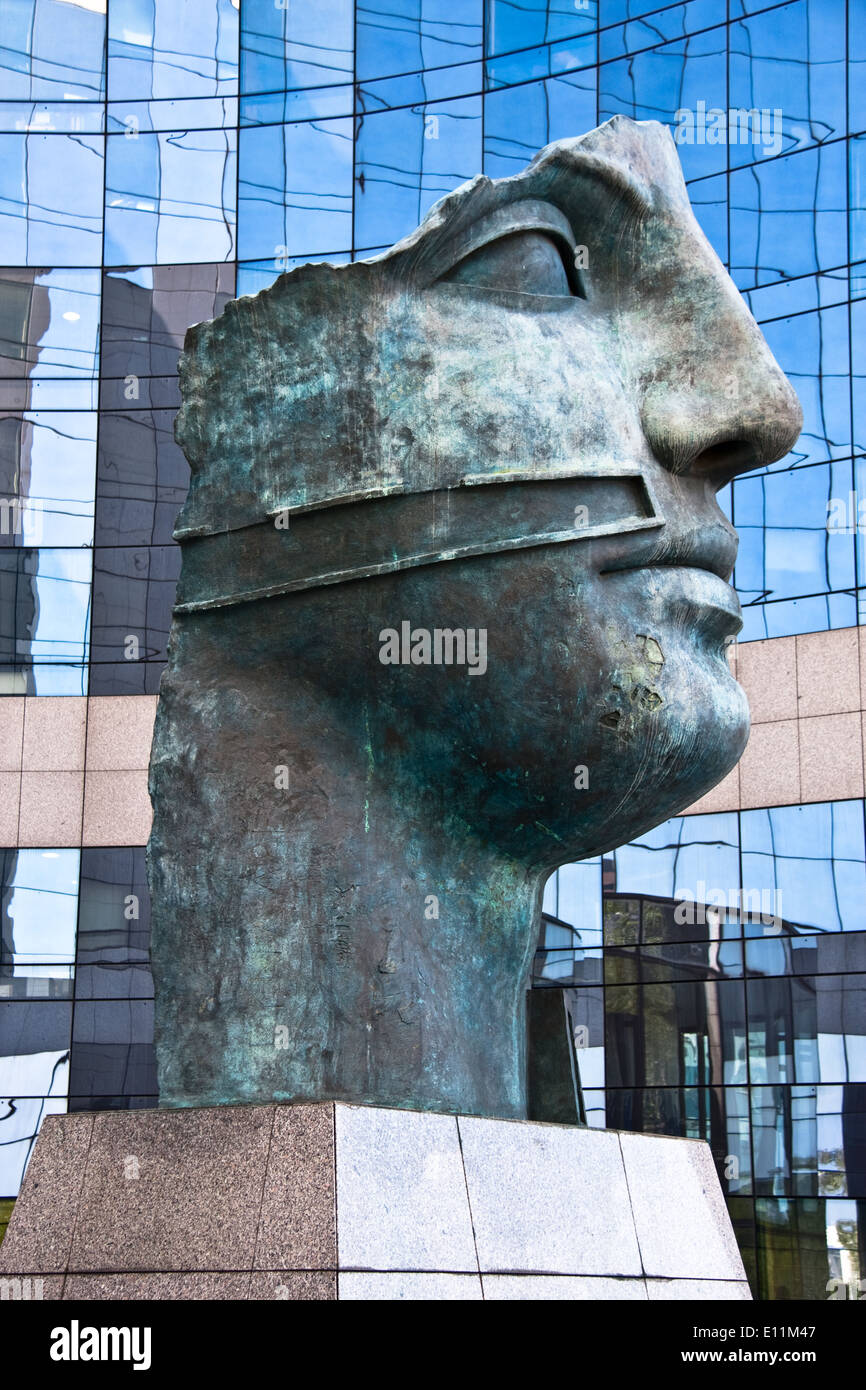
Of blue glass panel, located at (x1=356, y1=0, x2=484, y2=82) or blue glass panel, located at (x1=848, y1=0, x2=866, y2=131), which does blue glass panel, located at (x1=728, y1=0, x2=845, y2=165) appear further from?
blue glass panel, located at (x1=356, y1=0, x2=484, y2=82)

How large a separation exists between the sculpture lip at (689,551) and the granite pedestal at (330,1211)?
1893 mm

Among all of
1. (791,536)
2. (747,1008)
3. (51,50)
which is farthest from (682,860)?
(51,50)

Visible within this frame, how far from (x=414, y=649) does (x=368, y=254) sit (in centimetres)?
2146

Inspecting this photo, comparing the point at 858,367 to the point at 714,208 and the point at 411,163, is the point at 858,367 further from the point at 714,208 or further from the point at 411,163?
the point at 411,163

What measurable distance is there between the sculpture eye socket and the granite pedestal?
2.84 m

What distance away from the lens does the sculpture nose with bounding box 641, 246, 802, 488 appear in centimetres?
595

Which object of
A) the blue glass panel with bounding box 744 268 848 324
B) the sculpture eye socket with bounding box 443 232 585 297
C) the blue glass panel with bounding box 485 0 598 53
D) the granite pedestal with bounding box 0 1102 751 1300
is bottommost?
the granite pedestal with bounding box 0 1102 751 1300

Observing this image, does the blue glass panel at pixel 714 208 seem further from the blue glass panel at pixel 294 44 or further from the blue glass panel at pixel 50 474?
the blue glass panel at pixel 50 474

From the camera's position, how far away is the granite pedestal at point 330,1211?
4.66 meters

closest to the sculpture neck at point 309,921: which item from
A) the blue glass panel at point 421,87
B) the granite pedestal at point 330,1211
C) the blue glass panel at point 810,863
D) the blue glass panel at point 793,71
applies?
the granite pedestal at point 330,1211

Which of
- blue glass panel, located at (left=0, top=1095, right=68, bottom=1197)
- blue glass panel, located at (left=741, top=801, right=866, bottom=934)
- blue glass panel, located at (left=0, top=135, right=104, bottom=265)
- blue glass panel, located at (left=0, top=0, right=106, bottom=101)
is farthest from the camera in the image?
blue glass panel, located at (left=0, top=0, right=106, bottom=101)

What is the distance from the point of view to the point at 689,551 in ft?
19.3

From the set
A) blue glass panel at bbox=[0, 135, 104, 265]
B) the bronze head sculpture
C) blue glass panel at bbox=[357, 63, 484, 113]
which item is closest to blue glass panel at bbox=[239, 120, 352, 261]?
blue glass panel at bbox=[357, 63, 484, 113]
